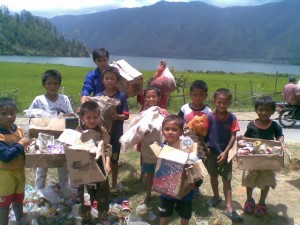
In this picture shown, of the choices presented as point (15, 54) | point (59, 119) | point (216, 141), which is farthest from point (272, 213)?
point (15, 54)

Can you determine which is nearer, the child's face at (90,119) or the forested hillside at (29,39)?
the child's face at (90,119)

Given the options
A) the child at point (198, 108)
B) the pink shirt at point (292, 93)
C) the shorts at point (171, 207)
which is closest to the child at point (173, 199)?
the shorts at point (171, 207)

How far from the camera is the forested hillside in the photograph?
9950 centimetres

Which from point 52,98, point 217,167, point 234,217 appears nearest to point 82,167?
point 52,98

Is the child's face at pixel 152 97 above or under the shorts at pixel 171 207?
above

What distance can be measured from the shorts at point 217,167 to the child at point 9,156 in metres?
1.99

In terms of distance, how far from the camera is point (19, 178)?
3.01 m

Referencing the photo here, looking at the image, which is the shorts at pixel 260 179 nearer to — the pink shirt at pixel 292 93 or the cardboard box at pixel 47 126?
the cardboard box at pixel 47 126

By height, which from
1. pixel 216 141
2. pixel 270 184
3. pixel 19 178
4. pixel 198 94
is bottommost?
pixel 270 184

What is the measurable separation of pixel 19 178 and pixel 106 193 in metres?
0.84

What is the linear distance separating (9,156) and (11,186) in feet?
1.16

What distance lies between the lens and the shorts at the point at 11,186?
114 inches

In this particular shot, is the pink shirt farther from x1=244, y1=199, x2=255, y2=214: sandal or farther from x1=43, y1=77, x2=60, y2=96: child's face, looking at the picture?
x1=43, y1=77, x2=60, y2=96: child's face

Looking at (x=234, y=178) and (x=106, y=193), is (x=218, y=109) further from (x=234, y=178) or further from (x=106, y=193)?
(x=234, y=178)
